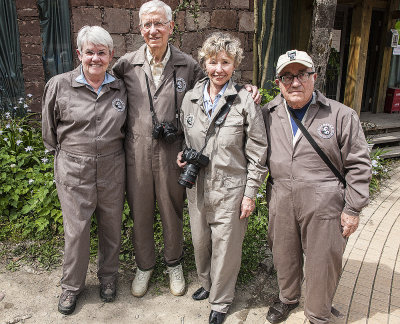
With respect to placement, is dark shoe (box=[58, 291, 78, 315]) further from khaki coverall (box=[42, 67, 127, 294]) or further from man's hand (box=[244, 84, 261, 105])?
man's hand (box=[244, 84, 261, 105])

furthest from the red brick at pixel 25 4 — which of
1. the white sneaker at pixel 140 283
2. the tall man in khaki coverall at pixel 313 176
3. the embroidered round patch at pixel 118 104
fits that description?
the tall man in khaki coverall at pixel 313 176

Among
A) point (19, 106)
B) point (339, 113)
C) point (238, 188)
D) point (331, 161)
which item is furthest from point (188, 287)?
point (19, 106)

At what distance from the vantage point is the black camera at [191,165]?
8.33 ft

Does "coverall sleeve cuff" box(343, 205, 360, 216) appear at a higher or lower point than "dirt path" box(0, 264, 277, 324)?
higher

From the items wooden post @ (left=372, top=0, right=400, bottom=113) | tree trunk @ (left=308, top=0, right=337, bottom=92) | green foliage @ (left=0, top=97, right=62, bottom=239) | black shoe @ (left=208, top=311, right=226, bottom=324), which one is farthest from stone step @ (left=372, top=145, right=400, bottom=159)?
green foliage @ (left=0, top=97, right=62, bottom=239)

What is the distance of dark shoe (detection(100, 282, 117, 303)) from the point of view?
10.1ft

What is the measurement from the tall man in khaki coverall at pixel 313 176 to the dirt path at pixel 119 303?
0.66 m

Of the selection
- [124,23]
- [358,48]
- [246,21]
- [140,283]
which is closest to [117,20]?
[124,23]

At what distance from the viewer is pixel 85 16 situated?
499 centimetres

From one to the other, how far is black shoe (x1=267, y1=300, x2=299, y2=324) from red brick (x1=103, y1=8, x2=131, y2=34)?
4045 millimetres

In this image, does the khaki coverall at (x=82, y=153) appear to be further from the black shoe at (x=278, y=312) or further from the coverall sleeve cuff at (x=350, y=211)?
the coverall sleeve cuff at (x=350, y=211)

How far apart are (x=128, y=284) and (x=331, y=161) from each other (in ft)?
6.79

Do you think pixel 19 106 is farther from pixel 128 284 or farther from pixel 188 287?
pixel 188 287

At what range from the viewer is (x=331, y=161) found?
7.88ft
